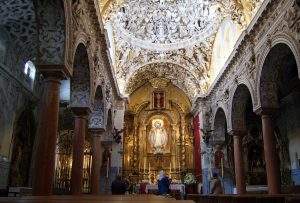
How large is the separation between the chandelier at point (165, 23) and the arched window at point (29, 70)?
19.6 ft

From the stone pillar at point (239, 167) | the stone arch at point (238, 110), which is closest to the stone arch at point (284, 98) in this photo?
the stone arch at point (238, 110)

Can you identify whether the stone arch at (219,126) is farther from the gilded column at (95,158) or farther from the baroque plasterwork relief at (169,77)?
the gilded column at (95,158)

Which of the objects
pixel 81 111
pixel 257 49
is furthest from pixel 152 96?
pixel 81 111

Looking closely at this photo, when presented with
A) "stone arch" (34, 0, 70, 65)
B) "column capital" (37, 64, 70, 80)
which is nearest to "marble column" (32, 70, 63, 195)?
"column capital" (37, 64, 70, 80)

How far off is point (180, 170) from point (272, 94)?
14.9 meters

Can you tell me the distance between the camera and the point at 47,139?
813cm

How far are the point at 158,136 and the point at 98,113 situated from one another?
12.8 metres

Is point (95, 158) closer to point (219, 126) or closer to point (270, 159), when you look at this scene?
point (270, 159)

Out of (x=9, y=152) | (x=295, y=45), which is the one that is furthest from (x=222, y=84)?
(x=9, y=152)

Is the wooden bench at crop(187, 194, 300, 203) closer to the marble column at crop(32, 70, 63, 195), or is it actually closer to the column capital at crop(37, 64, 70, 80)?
the marble column at crop(32, 70, 63, 195)

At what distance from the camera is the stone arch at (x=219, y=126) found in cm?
2061

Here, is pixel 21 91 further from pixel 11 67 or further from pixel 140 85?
pixel 140 85

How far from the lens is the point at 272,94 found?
12836 millimetres

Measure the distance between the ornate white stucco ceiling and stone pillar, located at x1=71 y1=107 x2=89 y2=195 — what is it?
27.3 ft
